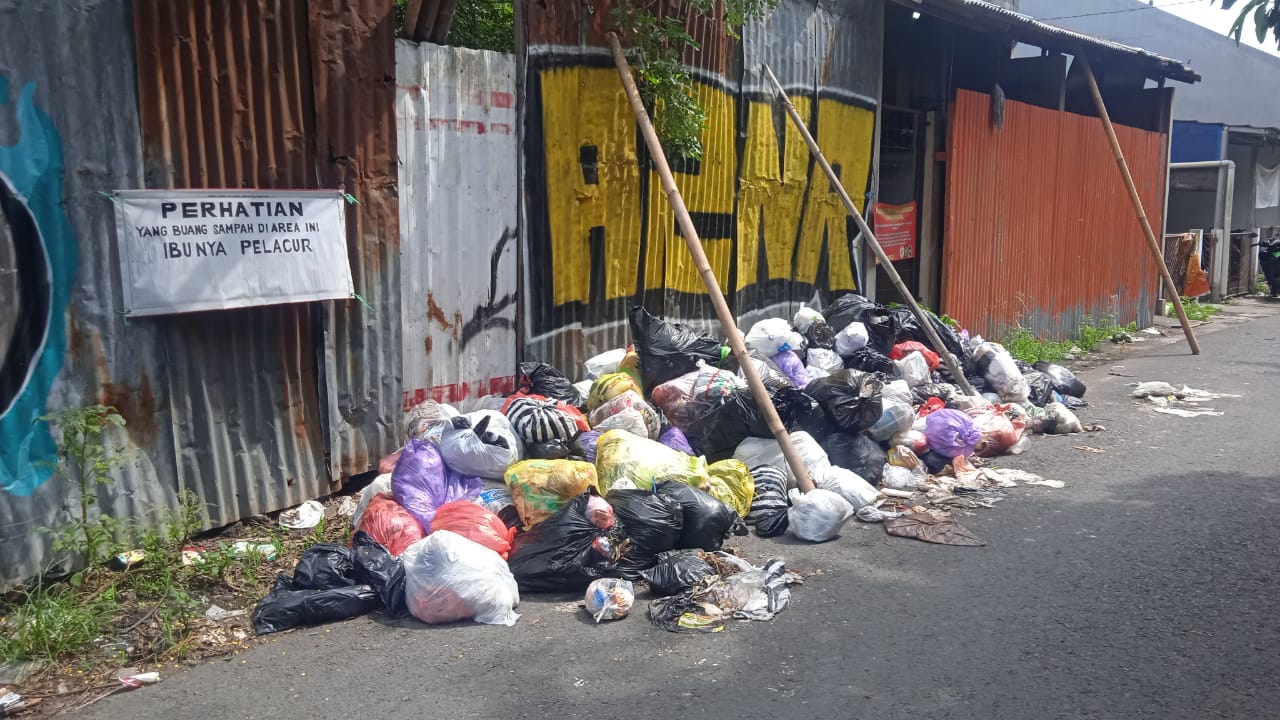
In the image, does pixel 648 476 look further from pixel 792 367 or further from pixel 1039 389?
pixel 1039 389

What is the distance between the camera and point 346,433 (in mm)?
5402

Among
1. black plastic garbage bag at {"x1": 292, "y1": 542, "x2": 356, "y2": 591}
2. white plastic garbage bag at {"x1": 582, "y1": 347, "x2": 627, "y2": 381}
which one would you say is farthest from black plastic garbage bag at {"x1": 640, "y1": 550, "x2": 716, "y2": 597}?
white plastic garbage bag at {"x1": 582, "y1": 347, "x2": 627, "y2": 381}

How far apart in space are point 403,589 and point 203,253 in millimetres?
1783

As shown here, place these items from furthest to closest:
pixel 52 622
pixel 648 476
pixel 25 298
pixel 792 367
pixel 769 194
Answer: pixel 769 194, pixel 792 367, pixel 648 476, pixel 25 298, pixel 52 622

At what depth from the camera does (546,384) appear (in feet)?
20.6

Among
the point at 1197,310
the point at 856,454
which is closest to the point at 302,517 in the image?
the point at 856,454

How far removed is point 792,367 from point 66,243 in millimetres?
4628

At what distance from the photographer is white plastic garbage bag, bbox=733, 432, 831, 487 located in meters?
5.87

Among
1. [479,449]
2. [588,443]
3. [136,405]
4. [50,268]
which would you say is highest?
[50,268]

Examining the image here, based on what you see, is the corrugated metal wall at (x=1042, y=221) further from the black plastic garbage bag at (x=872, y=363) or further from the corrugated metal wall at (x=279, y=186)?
the corrugated metal wall at (x=279, y=186)

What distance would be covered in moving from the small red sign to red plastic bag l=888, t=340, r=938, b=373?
2272 mm

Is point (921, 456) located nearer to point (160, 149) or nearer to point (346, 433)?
point (346, 433)

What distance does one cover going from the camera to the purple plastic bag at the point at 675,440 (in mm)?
6016

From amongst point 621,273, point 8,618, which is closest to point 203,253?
point 8,618
